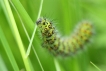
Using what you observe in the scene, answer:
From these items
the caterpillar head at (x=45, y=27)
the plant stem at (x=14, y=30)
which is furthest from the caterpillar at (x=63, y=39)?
the plant stem at (x=14, y=30)

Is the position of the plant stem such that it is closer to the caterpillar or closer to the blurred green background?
the caterpillar

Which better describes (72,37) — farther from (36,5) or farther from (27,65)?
(36,5)

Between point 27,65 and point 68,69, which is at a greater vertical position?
point 27,65

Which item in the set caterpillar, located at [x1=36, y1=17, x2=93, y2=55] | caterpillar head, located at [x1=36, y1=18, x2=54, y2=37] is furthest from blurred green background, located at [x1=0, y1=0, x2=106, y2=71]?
caterpillar head, located at [x1=36, y1=18, x2=54, y2=37]

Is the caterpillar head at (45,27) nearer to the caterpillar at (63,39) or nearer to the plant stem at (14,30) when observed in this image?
the caterpillar at (63,39)

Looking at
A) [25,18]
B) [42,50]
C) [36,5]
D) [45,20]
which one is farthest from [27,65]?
[36,5]

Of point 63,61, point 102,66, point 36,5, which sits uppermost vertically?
point 36,5

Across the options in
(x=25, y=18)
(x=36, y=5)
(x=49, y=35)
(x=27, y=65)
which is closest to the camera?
(x=27, y=65)

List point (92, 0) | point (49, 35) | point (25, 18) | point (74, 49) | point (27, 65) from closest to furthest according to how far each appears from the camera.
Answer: point (27, 65) → point (25, 18) → point (49, 35) → point (74, 49) → point (92, 0)
